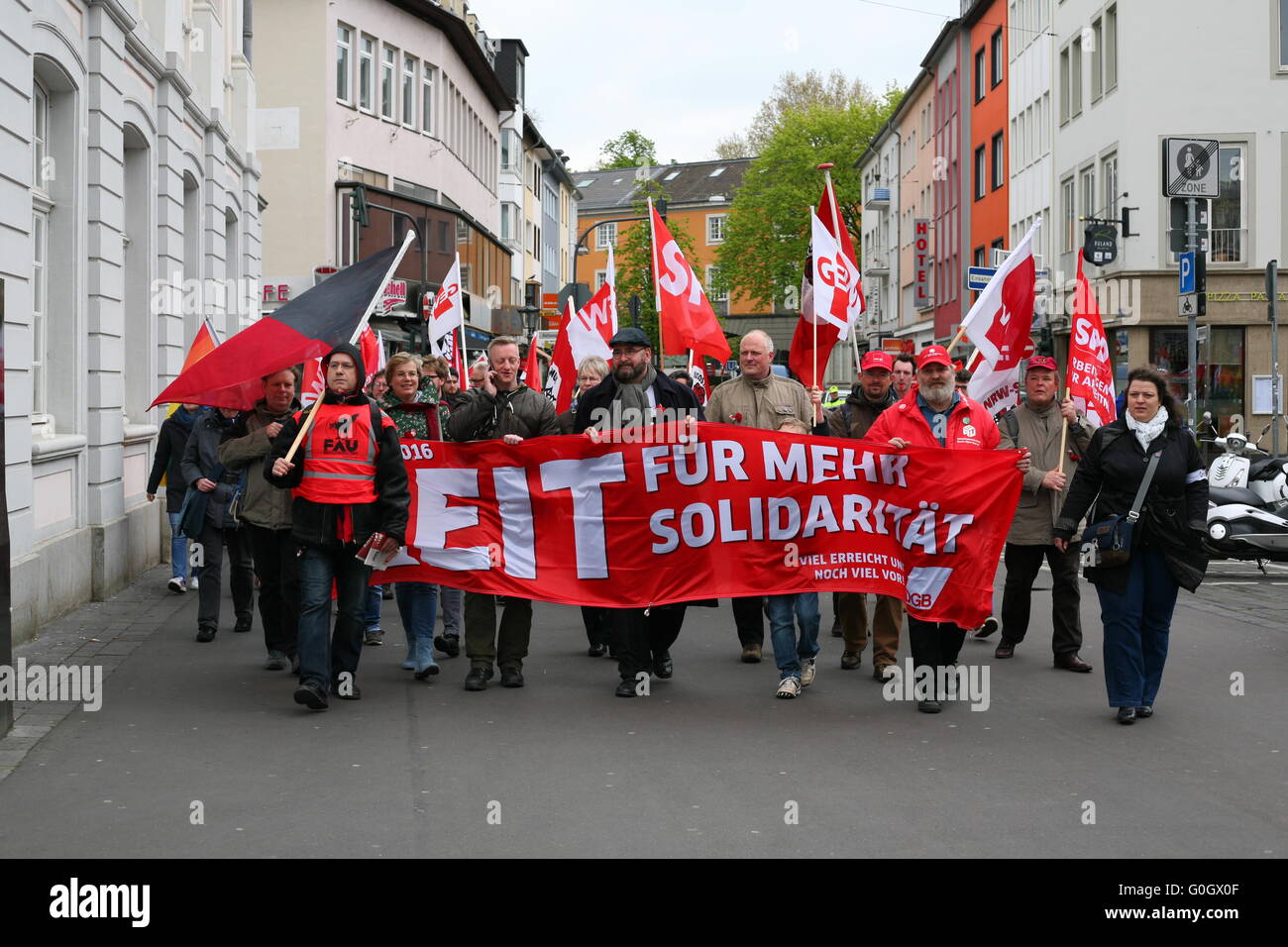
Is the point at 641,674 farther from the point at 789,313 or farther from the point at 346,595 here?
the point at 789,313

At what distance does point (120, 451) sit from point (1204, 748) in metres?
11.0

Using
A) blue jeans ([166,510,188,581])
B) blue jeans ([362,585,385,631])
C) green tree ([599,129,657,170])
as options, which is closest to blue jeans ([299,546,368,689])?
blue jeans ([362,585,385,631])

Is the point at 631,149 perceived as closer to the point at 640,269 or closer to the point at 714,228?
the point at 714,228

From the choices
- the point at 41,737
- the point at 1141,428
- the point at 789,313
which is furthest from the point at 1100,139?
the point at 789,313

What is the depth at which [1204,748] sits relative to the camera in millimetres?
7828

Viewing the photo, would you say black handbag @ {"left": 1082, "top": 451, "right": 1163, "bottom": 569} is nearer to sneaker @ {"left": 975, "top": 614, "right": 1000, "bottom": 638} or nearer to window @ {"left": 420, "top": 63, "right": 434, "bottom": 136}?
sneaker @ {"left": 975, "top": 614, "right": 1000, "bottom": 638}

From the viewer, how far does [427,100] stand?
47.2 meters

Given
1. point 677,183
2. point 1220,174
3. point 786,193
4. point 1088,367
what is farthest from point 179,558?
point 677,183

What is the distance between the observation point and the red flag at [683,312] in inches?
511

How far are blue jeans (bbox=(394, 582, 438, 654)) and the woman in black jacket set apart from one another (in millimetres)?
4023

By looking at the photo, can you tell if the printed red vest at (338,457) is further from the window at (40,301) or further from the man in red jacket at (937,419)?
the window at (40,301)

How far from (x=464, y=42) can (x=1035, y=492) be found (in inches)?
1665

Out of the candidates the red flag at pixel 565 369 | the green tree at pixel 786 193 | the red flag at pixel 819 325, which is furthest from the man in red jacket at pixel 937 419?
the green tree at pixel 786 193

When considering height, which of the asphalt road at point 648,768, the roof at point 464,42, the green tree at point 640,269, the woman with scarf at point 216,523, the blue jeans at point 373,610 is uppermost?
the roof at point 464,42
